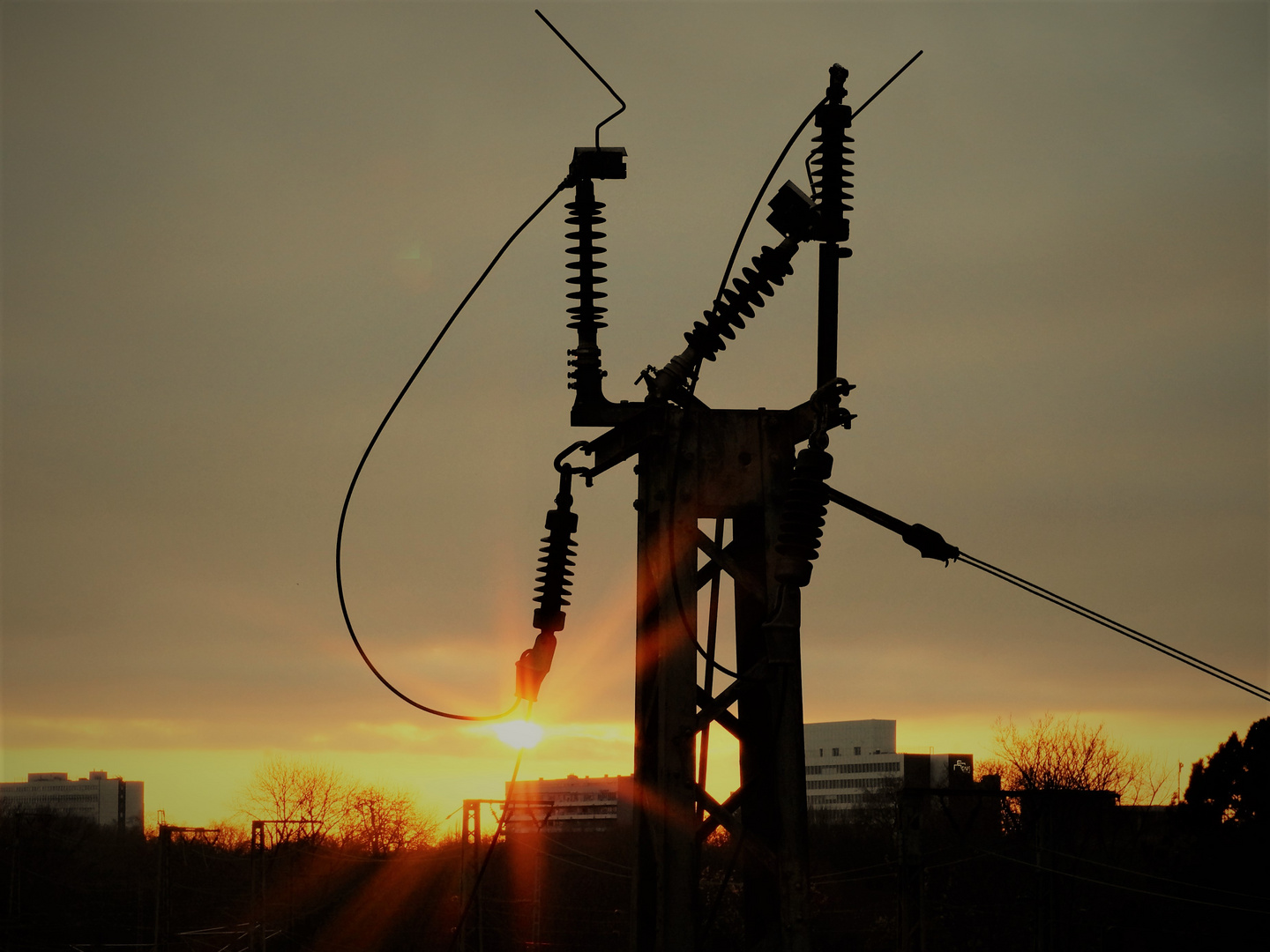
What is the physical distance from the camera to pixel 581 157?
751cm

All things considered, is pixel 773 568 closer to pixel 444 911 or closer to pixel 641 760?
pixel 641 760

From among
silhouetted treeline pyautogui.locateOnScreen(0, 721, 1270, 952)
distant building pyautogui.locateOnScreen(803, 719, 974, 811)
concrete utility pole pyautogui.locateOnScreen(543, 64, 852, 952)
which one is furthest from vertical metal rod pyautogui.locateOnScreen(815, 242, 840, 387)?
distant building pyautogui.locateOnScreen(803, 719, 974, 811)

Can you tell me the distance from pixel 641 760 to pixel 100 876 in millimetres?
92156

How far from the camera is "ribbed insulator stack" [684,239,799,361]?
6988 mm

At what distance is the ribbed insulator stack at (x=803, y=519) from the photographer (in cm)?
610

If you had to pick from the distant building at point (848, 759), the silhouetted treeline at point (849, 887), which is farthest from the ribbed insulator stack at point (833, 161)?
the distant building at point (848, 759)

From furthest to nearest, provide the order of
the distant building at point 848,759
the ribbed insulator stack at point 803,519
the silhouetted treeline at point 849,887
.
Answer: the distant building at point 848,759 < the silhouetted treeline at point 849,887 < the ribbed insulator stack at point 803,519

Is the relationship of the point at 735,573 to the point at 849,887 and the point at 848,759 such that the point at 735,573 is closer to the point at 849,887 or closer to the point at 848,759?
the point at 849,887

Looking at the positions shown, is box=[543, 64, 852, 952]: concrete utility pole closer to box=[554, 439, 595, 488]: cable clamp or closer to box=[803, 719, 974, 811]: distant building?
box=[554, 439, 595, 488]: cable clamp

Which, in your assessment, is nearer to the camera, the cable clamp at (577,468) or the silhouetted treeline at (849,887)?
the cable clamp at (577,468)

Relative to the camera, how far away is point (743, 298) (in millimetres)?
7035

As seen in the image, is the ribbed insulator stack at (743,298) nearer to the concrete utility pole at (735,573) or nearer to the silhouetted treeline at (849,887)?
the concrete utility pole at (735,573)

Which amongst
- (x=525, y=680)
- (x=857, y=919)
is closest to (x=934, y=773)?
(x=857, y=919)

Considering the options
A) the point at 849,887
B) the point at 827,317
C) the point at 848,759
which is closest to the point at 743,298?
the point at 827,317
